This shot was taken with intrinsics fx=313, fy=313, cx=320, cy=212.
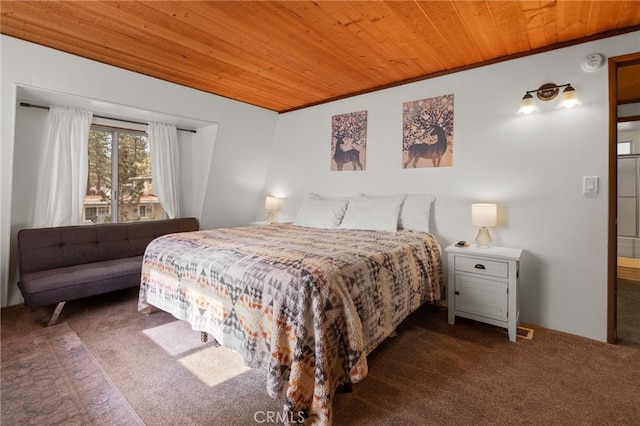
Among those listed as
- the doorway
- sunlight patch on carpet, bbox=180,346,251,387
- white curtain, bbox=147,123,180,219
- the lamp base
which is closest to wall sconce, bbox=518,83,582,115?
the doorway

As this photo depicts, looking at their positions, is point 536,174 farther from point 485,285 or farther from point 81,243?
point 81,243

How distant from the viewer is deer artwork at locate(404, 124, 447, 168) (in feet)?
10.2

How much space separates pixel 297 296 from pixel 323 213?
200 centimetres

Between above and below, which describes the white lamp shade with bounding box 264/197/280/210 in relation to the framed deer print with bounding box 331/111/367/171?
below

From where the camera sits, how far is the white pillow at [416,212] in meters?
3.05

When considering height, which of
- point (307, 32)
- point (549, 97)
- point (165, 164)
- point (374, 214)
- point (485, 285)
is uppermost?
point (307, 32)

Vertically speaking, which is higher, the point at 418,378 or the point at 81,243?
the point at 81,243

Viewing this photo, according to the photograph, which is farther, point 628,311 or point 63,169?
point 63,169

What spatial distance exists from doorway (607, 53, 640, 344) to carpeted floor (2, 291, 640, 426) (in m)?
0.45

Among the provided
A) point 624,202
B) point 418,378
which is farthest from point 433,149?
point 624,202

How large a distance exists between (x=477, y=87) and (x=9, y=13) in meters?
3.63

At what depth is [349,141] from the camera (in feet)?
12.4

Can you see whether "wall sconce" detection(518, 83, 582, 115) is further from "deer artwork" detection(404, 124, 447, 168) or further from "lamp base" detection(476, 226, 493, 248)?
"lamp base" detection(476, 226, 493, 248)

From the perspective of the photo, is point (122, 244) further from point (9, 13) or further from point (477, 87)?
point (477, 87)
